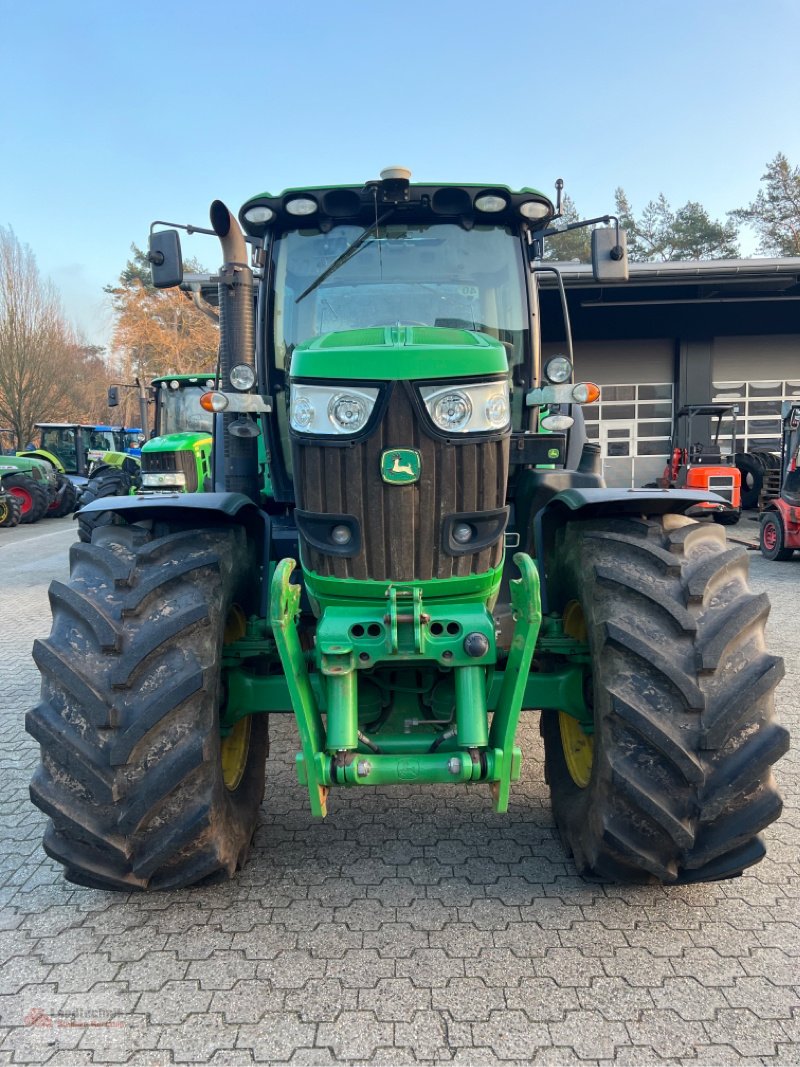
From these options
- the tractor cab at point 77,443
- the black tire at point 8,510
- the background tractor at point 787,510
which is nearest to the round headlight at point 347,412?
the background tractor at point 787,510

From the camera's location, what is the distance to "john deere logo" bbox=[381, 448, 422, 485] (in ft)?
8.15

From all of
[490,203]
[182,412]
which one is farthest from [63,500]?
[490,203]

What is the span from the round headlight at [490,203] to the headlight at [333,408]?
5.20ft

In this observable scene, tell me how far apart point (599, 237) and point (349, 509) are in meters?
2.14

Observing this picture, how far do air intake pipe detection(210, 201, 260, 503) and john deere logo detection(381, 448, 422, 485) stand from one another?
64.3 inches

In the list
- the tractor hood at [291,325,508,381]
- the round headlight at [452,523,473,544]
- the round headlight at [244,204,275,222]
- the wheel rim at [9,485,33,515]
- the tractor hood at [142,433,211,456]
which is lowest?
the wheel rim at [9,485,33,515]

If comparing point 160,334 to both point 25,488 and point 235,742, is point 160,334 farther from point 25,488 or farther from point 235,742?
point 235,742

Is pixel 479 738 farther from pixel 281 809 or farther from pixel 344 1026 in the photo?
pixel 281 809

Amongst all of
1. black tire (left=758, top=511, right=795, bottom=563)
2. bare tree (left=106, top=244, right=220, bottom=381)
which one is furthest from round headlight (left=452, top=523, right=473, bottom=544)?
bare tree (left=106, top=244, right=220, bottom=381)

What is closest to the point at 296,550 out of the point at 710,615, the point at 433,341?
the point at 433,341

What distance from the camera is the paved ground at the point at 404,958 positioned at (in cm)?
215

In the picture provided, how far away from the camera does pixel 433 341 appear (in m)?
2.65

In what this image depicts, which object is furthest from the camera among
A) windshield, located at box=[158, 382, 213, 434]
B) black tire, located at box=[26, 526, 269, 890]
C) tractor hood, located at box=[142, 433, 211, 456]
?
windshield, located at box=[158, 382, 213, 434]

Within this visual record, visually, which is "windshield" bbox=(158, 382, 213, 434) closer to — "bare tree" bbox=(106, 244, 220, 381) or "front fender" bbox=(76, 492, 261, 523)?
"front fender" bbox=(76, 492, 261, 523)
